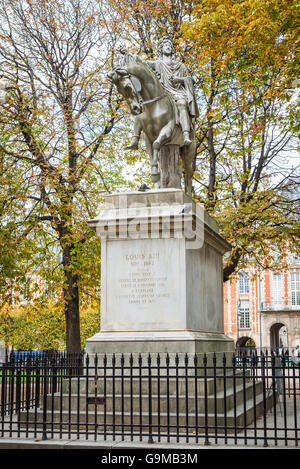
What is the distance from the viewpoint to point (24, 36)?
65.9 feet

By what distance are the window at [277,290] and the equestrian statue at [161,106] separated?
202 feet

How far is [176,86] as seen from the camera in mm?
10828

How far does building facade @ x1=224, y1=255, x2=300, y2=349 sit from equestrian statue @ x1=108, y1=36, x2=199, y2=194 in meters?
58.5

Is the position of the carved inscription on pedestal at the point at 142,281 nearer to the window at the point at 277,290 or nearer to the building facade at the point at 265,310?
the building facade at the point at 265,310

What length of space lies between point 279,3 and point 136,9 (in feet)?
30.7

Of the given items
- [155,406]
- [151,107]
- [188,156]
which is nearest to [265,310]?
[188,156]

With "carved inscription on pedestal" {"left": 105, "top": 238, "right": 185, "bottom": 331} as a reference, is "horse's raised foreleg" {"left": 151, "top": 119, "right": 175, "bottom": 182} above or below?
above

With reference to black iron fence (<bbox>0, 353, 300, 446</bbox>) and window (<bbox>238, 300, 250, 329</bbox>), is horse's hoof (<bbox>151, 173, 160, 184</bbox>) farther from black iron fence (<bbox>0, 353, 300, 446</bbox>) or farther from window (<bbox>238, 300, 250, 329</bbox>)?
window (<bbox>238, 300, 250, 329</bbox>)

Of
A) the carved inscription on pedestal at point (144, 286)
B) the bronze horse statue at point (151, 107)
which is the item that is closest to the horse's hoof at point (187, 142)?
the bronze horse statue at point (151, 107)

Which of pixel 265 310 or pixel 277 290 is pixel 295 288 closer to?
pixel 277 290

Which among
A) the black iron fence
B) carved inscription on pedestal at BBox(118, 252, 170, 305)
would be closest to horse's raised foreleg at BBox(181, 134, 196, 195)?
carved inscription on pedestal at BBox(118, 252, 170, 305)

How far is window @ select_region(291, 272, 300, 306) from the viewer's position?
228ft

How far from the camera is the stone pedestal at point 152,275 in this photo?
29.9ft
